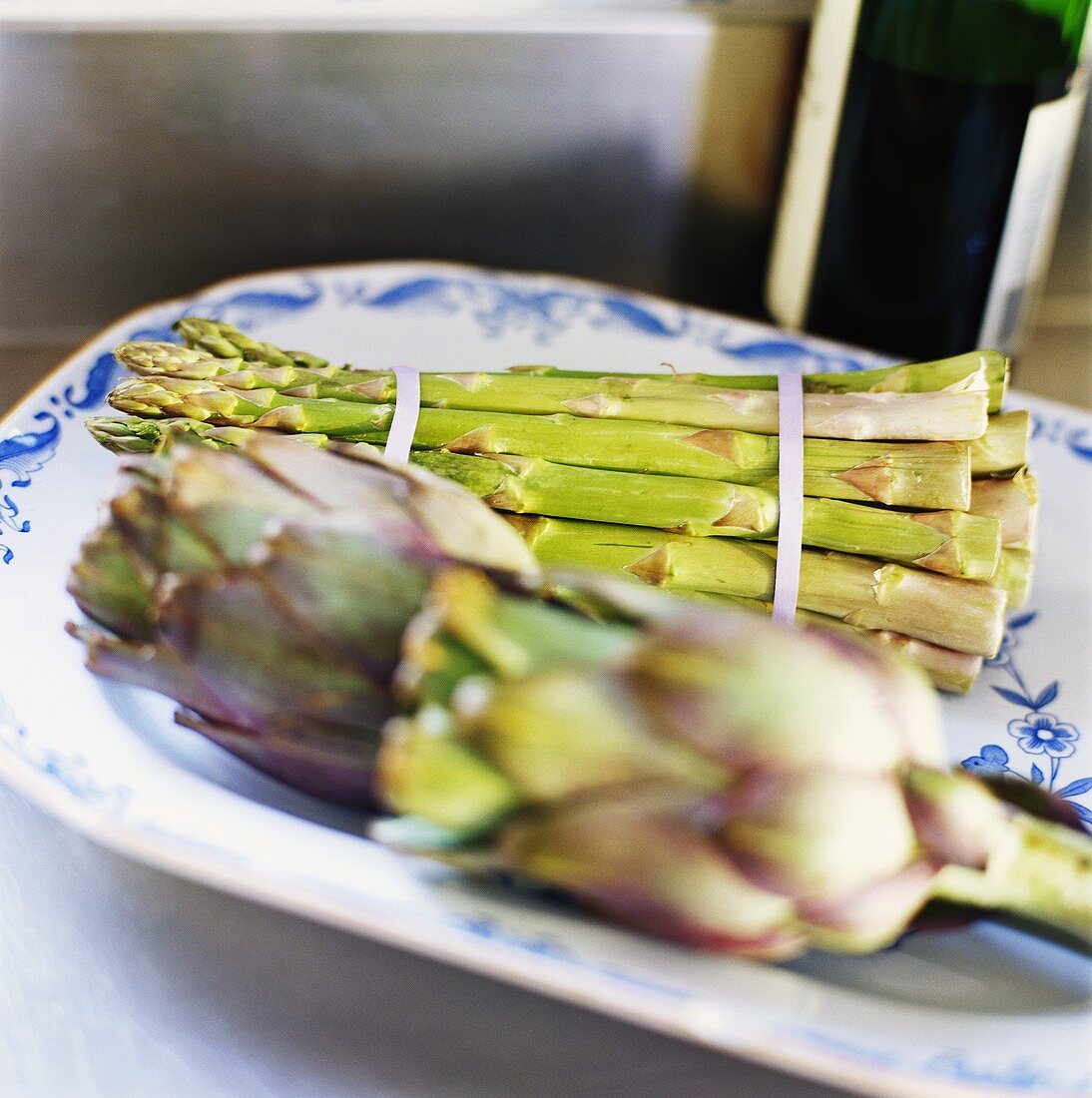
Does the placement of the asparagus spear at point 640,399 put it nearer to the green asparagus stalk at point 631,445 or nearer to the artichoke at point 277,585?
the green asparagus stalk at point 631,445

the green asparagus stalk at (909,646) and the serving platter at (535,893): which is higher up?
the green asparagus stalk at (909,646)

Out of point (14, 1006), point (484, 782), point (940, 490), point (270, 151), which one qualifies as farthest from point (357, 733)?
point (270, 151)

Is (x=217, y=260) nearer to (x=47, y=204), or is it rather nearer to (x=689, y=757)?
(x=47, y=204)

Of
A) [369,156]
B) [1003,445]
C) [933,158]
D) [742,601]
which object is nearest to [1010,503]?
[1003,445]

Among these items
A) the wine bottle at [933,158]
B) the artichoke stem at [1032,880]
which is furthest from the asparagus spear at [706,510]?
the wine bottle at [933,158]

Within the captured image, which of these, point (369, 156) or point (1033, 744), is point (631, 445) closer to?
point (1033, 744)
